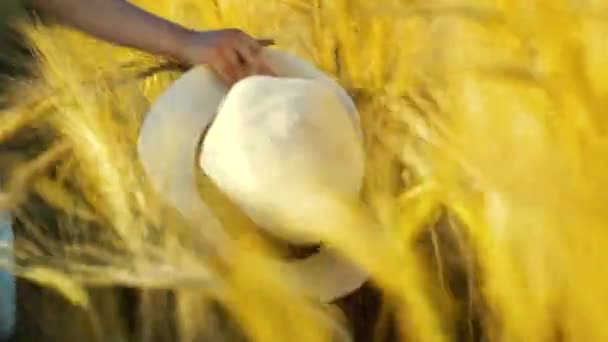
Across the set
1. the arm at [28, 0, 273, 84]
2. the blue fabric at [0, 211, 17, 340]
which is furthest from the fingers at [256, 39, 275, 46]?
the blue fabric at [0, 211, 17, 340]

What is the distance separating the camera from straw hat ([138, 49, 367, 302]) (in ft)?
1.25

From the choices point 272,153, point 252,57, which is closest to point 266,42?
point 252,57

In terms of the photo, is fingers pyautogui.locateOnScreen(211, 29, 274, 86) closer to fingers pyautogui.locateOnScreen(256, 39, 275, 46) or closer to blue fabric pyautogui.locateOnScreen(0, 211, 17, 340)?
fingers pyautogui.locateOnScreen(256, 39, 275, 46)

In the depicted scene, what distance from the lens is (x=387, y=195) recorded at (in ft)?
1.26

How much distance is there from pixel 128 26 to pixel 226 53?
73 mm

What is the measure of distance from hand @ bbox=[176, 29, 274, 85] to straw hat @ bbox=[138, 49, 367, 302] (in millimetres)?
26

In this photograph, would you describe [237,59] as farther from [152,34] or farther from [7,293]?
[7,293]

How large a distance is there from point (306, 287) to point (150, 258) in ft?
0.23

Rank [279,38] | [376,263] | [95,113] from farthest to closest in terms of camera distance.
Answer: [279,38]
[95,113]
[376,263]

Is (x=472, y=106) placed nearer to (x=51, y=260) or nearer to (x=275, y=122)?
(x=275, y=122)

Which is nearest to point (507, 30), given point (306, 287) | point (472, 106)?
point (472, 106)

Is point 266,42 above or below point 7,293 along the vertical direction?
above

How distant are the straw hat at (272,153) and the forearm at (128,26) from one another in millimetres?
65

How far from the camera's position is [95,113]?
456mm
